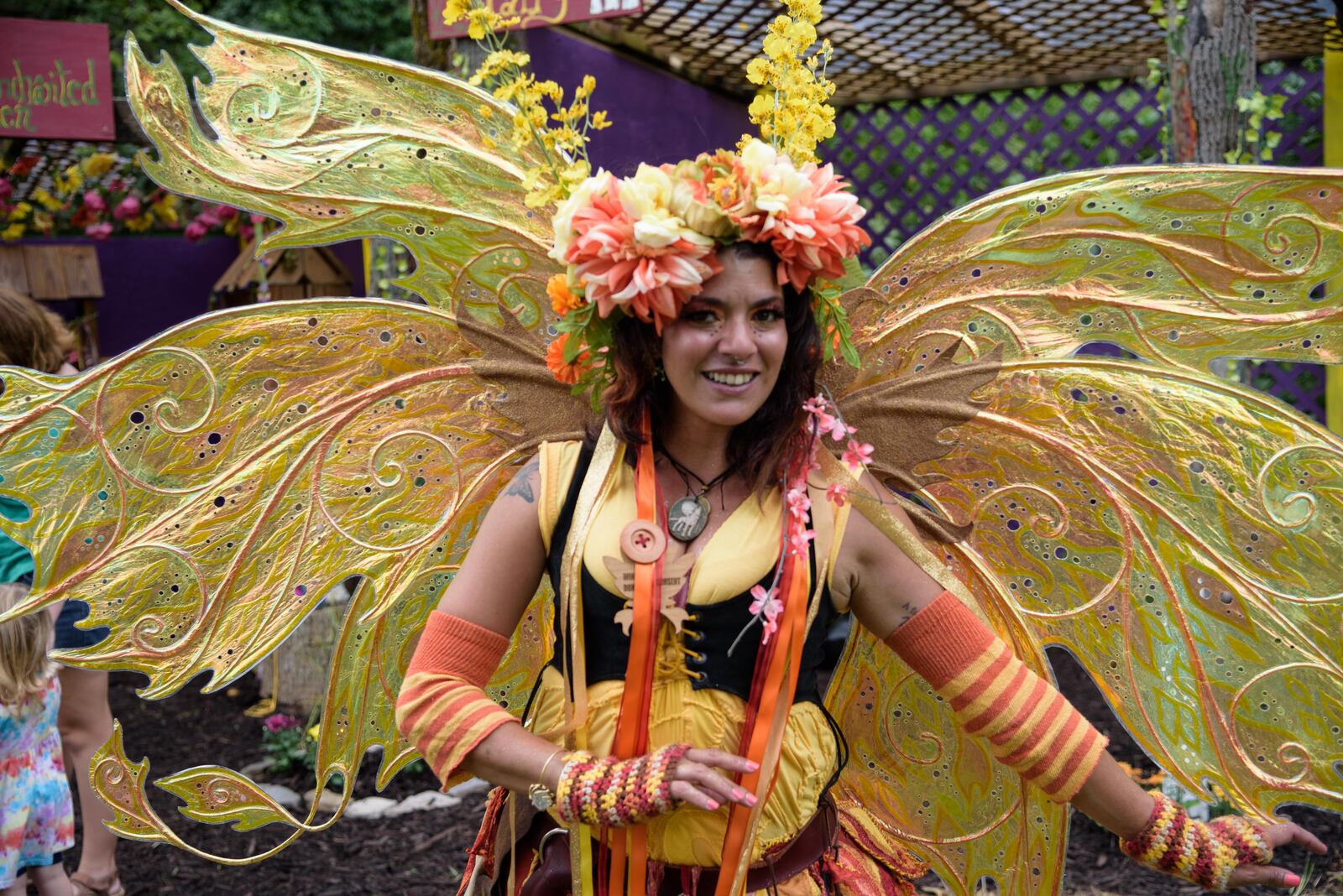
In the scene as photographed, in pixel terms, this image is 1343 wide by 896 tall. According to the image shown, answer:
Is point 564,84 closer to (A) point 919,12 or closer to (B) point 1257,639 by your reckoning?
(A) point 919,12

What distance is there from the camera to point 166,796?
4855 millimetres

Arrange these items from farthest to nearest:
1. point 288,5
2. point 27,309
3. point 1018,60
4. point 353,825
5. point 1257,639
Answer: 1. point 288,5
2. point 1018,60
3. point 353,825
4. point 27,309
5. point 1257,639

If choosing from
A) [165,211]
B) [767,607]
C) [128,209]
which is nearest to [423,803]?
[767,607]

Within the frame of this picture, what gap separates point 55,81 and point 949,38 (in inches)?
155

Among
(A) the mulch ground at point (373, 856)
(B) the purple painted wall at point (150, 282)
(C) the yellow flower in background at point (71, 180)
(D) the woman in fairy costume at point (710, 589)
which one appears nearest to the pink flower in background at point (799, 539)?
(D) the woman in fairy costume at point (710, 589)

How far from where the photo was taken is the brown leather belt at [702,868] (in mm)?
1860

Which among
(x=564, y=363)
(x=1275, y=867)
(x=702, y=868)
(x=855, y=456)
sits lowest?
(x=702, y=868)

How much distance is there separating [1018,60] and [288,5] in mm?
10471

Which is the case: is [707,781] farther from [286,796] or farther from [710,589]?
[286,796]

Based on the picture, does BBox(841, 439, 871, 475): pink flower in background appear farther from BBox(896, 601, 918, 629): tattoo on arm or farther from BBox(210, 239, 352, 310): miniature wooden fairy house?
BBox(210, 239, 352, 310): miniature wooden fairy house

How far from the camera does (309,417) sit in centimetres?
218

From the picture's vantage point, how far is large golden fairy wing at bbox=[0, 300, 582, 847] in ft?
6.93

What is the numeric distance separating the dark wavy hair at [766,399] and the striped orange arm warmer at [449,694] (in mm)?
381

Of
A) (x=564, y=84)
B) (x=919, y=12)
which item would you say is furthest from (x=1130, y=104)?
(x=564, y=84)
